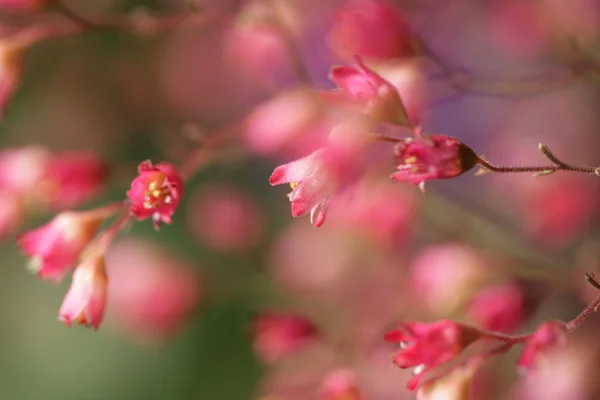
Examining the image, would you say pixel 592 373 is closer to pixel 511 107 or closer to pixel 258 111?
pixel 258 111

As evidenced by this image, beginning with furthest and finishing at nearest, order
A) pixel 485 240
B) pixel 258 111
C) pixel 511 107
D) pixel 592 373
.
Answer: pixel 511 107, pixel 485 240, pixel 258 111, pixel 592 373

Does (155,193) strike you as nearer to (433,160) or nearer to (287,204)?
(433,160)

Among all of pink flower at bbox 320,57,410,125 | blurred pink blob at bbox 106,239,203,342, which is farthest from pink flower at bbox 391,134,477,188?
blurred pink blob at bbox 106,239,203,342

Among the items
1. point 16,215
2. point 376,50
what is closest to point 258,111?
point 376,50

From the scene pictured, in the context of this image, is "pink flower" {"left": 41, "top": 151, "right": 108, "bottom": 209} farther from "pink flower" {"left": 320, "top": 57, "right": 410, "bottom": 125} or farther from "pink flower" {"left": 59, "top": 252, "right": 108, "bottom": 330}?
"pink flower" {"left": 320, "top": 57, "right": 410, "bottom": 125}

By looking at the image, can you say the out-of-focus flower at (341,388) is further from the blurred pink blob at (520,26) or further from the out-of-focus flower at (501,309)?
the blurred pink blob at (520,26)

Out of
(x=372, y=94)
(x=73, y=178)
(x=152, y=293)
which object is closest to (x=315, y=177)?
(x=372, y=94)
